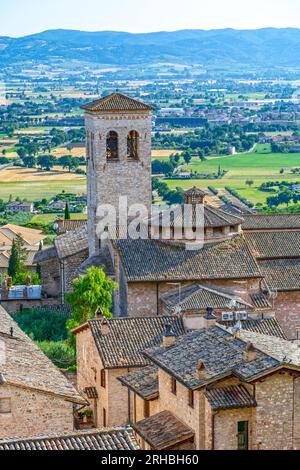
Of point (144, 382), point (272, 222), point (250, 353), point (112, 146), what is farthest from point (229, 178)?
point (250, 353)

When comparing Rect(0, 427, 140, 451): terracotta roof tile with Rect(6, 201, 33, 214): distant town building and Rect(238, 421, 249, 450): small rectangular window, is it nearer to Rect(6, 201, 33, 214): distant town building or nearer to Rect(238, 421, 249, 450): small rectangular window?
Rect(238, 421, 249, 450): small rectangular window

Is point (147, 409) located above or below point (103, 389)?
above

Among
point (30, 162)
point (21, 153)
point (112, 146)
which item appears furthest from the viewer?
point (21, 153)

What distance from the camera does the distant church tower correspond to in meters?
40.1

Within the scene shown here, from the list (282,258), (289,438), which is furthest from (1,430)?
(282,258)

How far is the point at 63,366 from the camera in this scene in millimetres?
32531

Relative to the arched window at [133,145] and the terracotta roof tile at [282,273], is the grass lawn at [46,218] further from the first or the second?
the terracotta roof tile at [282,273]

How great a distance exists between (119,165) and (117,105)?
2087mm

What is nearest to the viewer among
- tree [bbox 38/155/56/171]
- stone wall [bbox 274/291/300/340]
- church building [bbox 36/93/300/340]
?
church building [bbox 36/93/300/340]

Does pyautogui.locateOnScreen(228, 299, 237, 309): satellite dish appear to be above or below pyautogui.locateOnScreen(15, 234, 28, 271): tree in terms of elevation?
above

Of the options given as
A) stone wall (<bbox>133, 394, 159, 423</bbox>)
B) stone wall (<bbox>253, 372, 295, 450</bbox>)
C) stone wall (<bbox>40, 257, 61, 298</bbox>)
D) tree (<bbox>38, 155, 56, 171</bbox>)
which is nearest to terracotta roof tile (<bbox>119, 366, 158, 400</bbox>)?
stone wall (<bbox>133, 394, 159, 423</bbox>)

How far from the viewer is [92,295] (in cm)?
3362

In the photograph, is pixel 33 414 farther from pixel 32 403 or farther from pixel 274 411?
pixel 274 411

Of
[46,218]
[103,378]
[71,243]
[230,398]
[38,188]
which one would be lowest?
[38,188]
